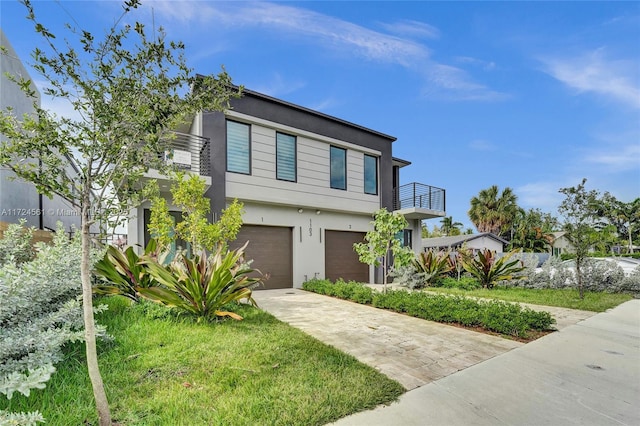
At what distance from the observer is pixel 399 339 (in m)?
4.68

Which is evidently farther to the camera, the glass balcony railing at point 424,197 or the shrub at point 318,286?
the glass balcony railing at point 424,197

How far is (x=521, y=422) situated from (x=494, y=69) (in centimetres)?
1065

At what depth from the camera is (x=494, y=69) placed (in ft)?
32.1

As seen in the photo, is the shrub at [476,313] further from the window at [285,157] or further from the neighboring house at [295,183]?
the window at [285,157]

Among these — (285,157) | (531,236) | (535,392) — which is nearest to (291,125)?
(285,157)

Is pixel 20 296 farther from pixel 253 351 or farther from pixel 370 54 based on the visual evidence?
pixel 370 54

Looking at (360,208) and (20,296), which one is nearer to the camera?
(20,296)

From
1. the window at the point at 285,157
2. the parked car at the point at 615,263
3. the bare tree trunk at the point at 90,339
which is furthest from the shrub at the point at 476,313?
the parked car at the point at 615,263

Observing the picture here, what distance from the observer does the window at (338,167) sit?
12.3 metres

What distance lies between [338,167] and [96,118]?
413 inches

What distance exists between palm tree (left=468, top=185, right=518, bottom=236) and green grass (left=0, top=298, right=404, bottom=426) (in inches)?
1334

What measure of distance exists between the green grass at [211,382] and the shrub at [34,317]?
324mm

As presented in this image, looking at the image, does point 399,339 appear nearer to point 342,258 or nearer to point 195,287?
point 195,287

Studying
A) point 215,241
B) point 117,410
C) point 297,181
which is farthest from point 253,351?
point 297,181
